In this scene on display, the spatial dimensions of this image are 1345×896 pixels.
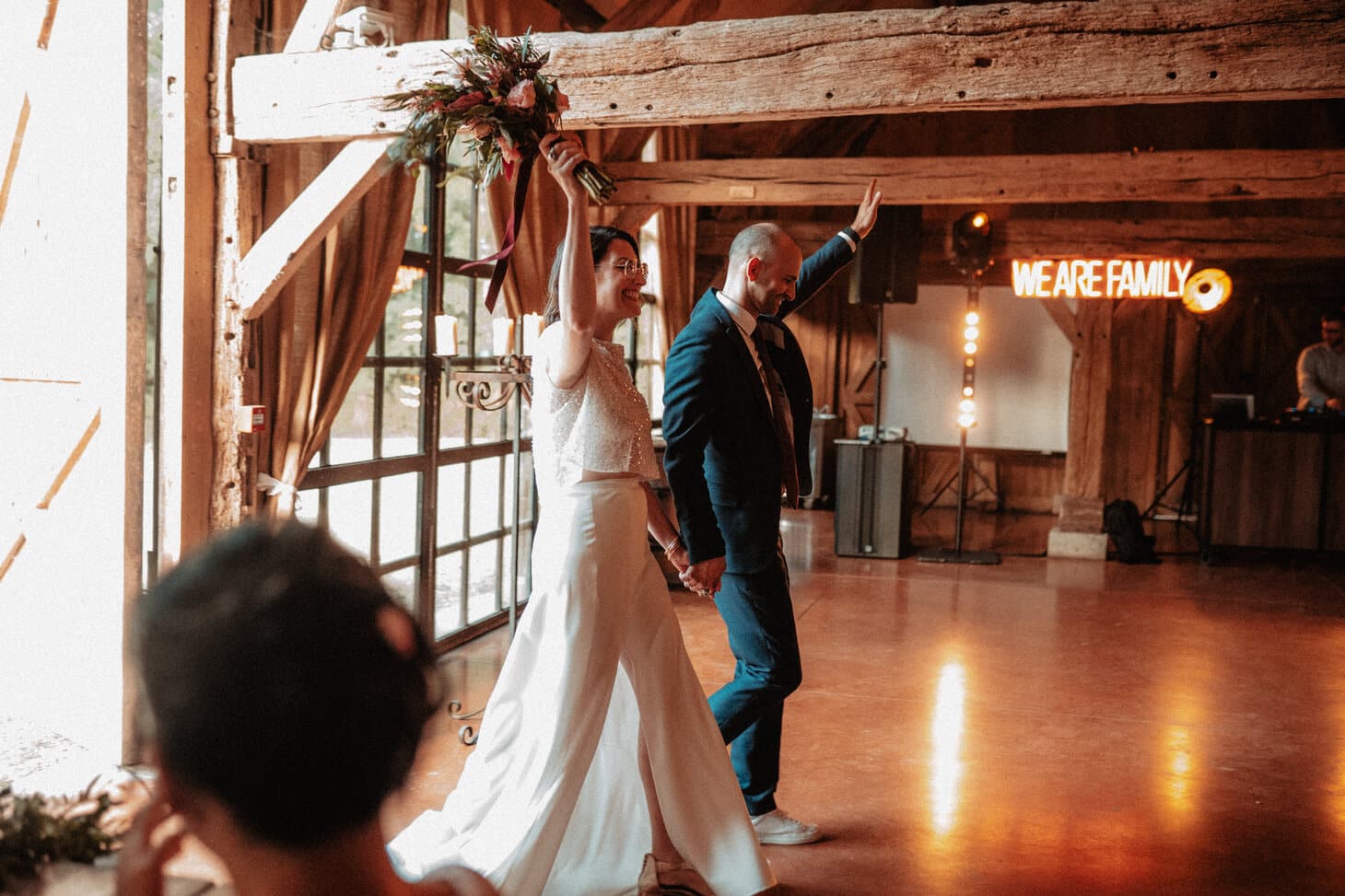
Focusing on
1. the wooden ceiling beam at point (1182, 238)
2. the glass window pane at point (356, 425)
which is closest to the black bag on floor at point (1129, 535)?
the wooden ceiling beam at point (1182, 238)

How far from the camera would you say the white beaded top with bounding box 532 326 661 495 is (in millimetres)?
2592

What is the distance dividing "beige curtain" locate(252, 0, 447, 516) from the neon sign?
5.89 meters

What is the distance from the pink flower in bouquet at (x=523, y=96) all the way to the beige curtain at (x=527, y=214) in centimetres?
312

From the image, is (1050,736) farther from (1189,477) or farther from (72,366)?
(1189,477)

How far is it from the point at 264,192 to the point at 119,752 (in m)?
2.03

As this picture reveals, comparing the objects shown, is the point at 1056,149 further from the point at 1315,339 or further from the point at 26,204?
the point at 26,204

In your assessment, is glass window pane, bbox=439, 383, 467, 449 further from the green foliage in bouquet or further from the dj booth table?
the dj booth table

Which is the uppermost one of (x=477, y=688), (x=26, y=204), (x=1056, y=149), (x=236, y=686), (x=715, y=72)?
(x=1056, y=149)

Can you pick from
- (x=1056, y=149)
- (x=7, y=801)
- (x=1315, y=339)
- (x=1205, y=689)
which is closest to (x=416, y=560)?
(x=1205, y=689)

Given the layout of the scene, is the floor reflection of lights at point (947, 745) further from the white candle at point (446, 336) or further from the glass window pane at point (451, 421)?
the glass window pane at point (451, 421)

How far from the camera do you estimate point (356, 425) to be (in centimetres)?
505

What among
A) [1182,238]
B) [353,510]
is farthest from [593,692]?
[1182,238]

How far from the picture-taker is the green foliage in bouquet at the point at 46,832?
93 centimetres

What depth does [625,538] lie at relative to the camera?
2.64 meters
